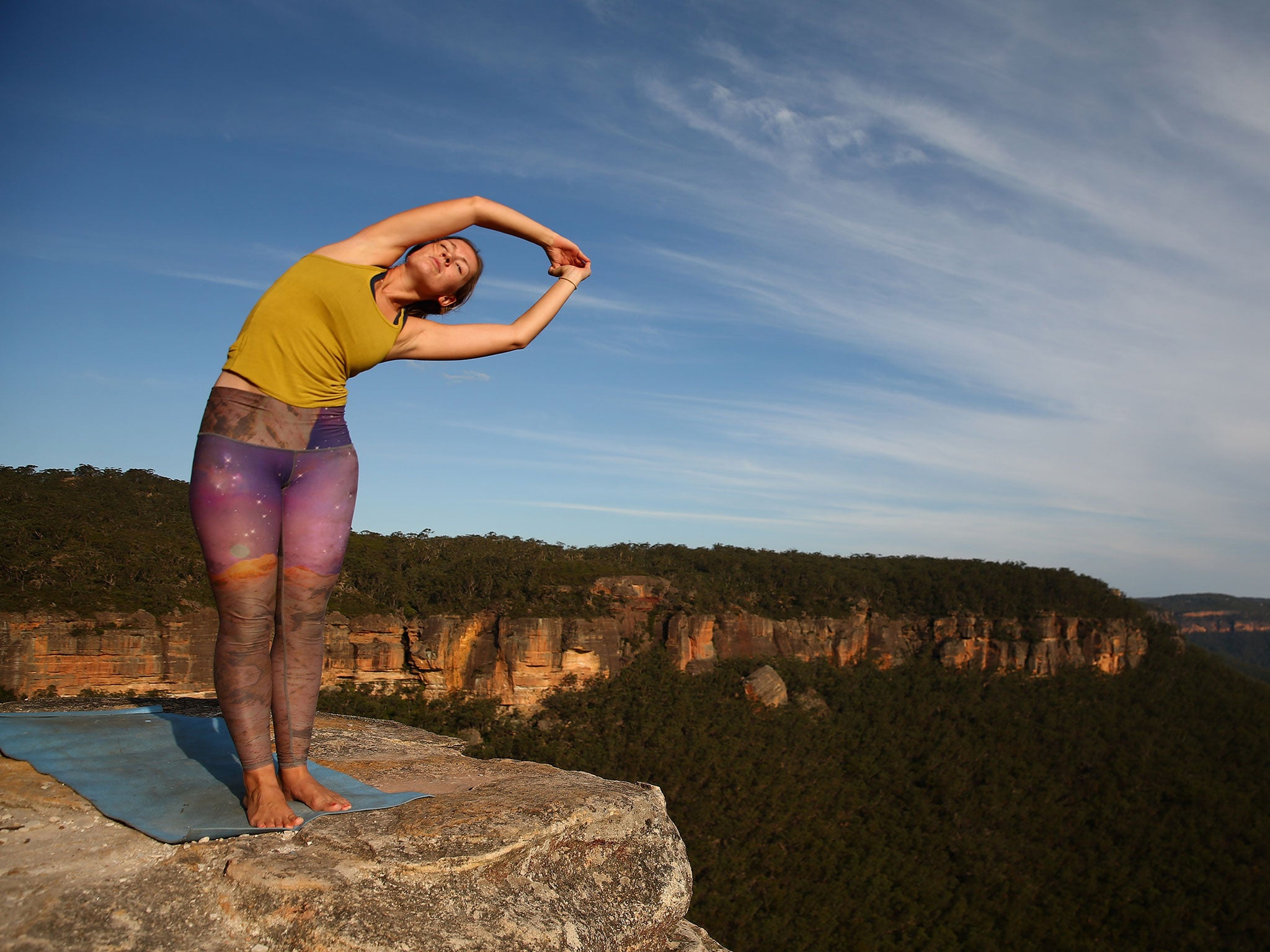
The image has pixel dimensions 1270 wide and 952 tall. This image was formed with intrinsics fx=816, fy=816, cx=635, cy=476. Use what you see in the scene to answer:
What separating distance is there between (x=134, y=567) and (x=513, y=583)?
19.4 meters

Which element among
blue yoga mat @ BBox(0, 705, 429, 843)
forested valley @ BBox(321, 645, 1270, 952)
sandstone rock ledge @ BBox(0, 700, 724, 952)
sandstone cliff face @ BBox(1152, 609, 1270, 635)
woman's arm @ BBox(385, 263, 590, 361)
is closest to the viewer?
sandstone rock ledge @ BBox(0, 700, 724, 952)

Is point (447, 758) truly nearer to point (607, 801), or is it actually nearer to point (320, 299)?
point (607, 801)

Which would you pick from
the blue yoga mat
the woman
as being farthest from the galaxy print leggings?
the blue yoga mat

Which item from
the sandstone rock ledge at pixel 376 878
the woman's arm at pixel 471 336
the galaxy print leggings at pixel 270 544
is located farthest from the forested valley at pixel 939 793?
the woman's arm at pixel 471 336

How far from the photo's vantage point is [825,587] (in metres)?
63.9

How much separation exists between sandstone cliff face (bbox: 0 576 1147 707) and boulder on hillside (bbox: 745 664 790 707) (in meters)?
2.13

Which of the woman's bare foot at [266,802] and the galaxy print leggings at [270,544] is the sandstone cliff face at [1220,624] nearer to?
the galaxy print leggings at [270,544]

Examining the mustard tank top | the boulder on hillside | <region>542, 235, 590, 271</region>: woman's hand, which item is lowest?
the boulder on hillside

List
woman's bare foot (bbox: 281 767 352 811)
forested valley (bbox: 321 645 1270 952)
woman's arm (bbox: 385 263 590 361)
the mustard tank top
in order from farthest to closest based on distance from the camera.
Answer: forested valley (bbox: 321 645 1270 952) → woman's arm (bbox: 385 263 590 361) → woman's bare foot (bbox: 281 767 352 811) → the mustard tank top

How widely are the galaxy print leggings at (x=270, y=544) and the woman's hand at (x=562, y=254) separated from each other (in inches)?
41.3

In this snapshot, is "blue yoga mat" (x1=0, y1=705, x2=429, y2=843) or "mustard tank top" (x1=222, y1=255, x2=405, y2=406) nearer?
"blue yoga mat" (x1=0, y1=705, x2=429, y2=843)

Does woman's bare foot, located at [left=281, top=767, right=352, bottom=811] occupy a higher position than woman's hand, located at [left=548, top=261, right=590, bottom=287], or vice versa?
woman's hand, located at [left=548, top=261, right=590, bottom=287]

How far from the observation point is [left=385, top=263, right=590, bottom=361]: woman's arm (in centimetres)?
318

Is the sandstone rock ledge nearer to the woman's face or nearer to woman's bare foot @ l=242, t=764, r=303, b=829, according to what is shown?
woman's bare foot @ l=242, t=764, r=303, b=829
